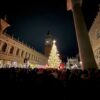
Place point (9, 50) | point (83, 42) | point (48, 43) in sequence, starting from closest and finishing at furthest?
point (83, 42) < point (9, 50) < point (48, 43)

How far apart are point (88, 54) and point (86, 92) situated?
15.3m

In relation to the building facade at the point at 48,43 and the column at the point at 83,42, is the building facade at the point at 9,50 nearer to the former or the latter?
the column at the point at 83,42

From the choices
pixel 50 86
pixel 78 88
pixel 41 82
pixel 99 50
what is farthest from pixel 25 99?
pixel 99 50

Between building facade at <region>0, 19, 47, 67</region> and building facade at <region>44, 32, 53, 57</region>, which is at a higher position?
building facade at <region>44, 32, 53, 57</region>

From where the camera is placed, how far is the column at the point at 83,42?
20.3m


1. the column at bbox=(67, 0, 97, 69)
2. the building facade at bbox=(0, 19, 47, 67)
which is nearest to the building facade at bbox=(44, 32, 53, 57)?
the building facade at bbox=(0, 19, 47, 67)

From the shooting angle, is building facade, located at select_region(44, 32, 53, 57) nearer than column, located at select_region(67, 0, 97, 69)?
No

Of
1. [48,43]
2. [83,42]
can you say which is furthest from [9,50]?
[48,43]

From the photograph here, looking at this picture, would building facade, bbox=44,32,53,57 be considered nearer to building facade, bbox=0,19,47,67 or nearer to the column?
building facade, bbox=0,19,47,67

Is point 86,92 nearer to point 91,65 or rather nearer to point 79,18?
point 91,65

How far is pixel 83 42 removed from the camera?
21.3 m

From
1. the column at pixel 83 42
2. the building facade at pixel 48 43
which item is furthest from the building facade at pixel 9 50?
the building facade at pixel 48 43

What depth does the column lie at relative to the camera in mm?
20333

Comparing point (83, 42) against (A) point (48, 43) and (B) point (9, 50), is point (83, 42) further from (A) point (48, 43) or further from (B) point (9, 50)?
(A) point (48, 43)
